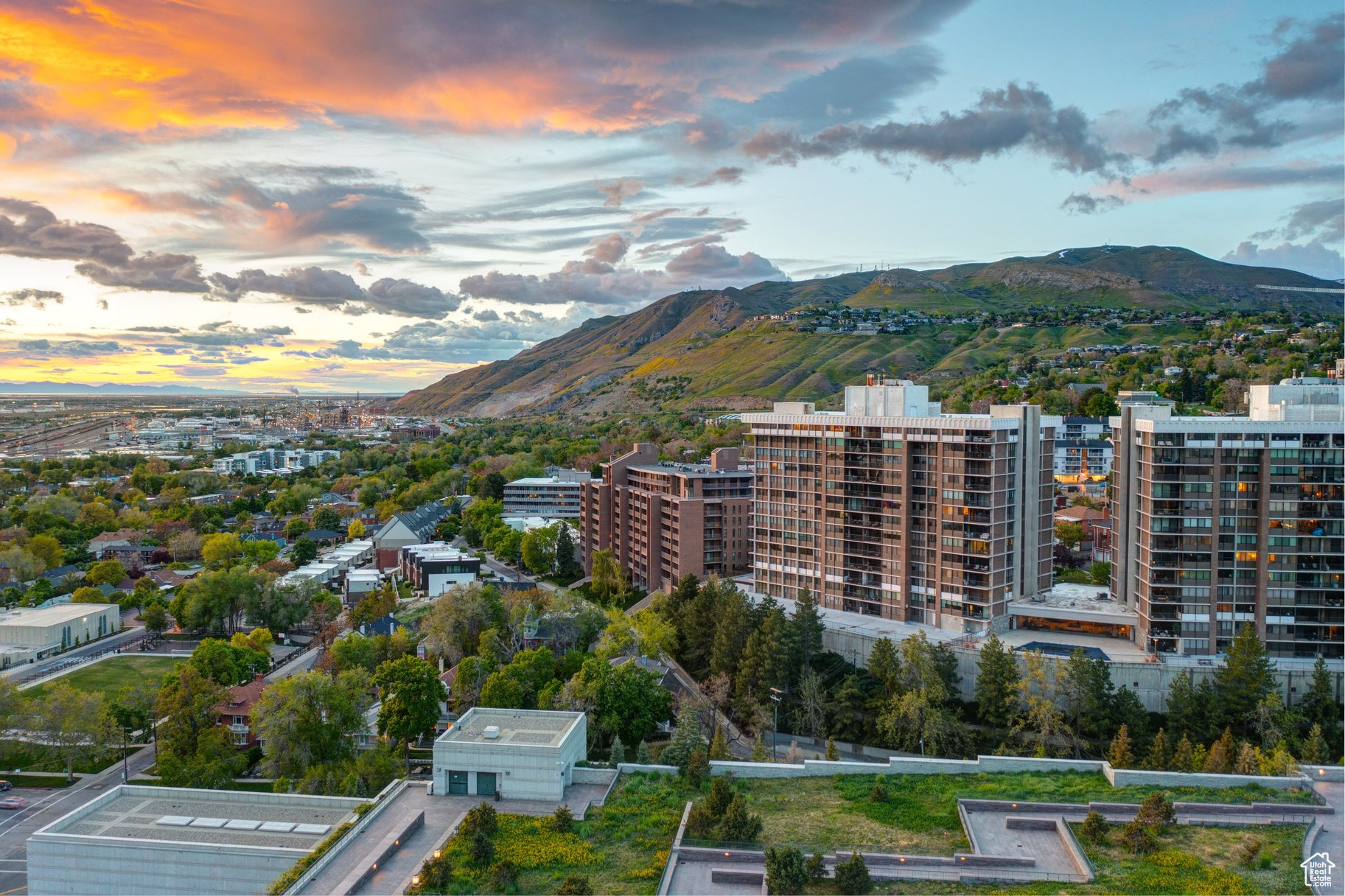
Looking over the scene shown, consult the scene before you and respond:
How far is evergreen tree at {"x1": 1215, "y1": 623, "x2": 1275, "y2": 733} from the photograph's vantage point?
34.7 m

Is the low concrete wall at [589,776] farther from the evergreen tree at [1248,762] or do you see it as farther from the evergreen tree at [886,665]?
the evergreen tree at [1248,762]

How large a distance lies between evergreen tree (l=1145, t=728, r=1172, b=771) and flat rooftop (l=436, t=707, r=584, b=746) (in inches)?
803

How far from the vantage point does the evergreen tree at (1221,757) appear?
1196 inches

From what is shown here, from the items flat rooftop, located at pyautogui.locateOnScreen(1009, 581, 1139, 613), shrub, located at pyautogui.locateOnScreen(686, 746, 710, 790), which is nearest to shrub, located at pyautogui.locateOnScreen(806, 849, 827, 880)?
shrub, located at pyautogui.locateOnScreen(686, 746, 710, 790)

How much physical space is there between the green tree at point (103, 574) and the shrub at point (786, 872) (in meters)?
68.1

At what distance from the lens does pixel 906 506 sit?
47219mm

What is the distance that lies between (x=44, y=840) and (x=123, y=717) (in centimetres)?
1415

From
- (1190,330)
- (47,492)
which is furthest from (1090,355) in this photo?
(47,492)

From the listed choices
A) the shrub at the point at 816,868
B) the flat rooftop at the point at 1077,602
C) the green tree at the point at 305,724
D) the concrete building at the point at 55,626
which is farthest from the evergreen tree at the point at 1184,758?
the concrete building at the point at 55,626

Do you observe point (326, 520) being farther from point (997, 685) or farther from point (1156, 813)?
point (1156, 813)

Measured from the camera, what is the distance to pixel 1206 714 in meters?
34.9

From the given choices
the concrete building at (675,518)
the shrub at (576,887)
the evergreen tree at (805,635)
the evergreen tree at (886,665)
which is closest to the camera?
the shrub at (576,887)

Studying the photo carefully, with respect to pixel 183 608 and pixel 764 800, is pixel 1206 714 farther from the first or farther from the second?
pixel 183 608

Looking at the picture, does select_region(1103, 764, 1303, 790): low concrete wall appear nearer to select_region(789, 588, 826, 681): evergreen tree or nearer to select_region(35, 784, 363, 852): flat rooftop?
select_region(789, 588, 826, 681): evergreen tree
